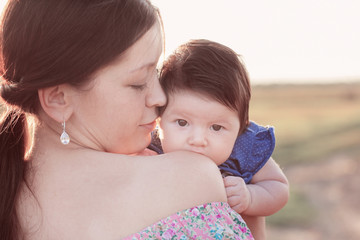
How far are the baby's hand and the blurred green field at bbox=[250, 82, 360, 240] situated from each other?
5.17 feet

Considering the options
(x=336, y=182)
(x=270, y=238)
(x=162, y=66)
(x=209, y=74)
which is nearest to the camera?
(x=209, y=74)

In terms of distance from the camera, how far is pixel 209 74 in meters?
2.35

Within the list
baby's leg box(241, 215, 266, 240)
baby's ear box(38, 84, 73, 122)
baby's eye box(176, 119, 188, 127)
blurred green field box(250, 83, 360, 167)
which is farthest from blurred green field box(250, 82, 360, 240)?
baby's ear box(38, 84, 73, 122)

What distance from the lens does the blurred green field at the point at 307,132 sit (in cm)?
835

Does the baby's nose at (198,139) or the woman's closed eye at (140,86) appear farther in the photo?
the baby's nose at (198,139)

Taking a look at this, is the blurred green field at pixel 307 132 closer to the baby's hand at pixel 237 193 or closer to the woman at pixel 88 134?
the baby's hand at pixel 237 193

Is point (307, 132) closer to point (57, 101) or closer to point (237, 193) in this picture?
point (237, 193)


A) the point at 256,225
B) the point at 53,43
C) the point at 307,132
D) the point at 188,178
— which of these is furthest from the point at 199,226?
the point at 307,132

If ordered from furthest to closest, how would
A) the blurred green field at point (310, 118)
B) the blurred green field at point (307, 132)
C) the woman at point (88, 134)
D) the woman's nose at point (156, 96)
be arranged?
the blurred green field at point (310, 118) → the blurred green field at point (307, 132) → the woman's nose at point (156, 96) → the woman at point (88, 134)

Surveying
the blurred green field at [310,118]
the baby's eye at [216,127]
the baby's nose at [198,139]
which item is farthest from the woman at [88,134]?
the blurred green field at [310,118]

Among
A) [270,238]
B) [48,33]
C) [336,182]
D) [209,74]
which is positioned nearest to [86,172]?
[48,33]

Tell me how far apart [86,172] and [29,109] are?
373 mm

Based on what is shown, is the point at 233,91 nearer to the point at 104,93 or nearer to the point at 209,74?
the point at 209,74

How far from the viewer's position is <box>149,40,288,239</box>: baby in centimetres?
236
